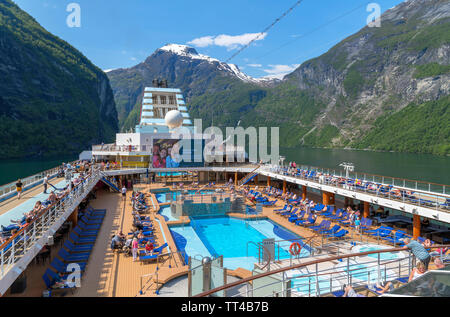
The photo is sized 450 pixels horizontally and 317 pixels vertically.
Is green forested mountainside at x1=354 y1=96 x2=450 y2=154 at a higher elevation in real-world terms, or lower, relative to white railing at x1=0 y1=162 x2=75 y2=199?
higher

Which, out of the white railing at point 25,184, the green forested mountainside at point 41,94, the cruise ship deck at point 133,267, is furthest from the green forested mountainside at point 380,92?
the green forested mountainside at point 41,94

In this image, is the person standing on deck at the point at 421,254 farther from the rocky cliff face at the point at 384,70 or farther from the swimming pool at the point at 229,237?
the rocky cliff face at the point at 384,70

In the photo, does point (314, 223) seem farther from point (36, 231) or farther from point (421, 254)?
point (36, 231)

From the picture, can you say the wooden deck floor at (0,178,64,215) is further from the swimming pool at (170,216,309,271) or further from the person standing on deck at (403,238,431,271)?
the person standing on deck at (403,238,431,271)

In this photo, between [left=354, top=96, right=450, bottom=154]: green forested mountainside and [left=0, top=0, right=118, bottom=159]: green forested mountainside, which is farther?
[left=354, top=96, right=450, bottom=154]: green forested mountainside

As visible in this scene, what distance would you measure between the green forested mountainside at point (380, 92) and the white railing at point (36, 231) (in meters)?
97.5

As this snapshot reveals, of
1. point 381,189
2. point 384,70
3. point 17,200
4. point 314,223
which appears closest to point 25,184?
point 17,200

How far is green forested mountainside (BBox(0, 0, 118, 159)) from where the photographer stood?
2663 inches

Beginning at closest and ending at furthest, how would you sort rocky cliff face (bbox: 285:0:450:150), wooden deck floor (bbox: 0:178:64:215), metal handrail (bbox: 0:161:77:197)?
wooden deck floor (bbox: 0:178:64:215), metal handrail (bbox: 0:161:77:197), rocky cliff face (bbox: 285:0:450:150)

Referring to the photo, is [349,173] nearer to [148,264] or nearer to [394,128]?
[148,264]

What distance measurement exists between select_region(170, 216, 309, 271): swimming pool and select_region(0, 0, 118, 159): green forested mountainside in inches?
2471

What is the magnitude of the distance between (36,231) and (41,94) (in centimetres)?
8391

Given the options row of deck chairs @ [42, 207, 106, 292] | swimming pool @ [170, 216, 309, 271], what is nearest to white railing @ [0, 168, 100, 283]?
row of deck chairs @ [42, 207, 106, 292]

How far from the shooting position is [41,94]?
7894 centimetres
